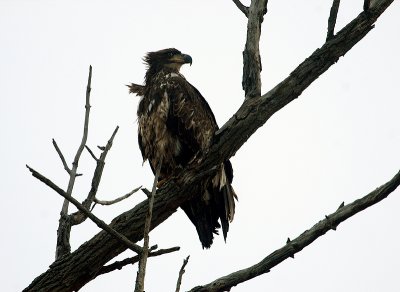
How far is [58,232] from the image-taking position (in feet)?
15.6

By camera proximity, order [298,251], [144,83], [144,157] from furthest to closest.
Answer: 1. [144,83]
2. [144,157]
3. [298,251]

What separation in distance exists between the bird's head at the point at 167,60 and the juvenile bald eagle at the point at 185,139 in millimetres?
753

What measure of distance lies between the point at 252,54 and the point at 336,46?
61 cm

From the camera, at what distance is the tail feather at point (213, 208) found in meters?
6.06

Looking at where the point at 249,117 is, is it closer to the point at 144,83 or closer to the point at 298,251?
the point at 298,251

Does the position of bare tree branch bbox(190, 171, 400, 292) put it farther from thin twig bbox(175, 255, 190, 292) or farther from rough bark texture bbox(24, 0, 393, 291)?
rough bark texture bbox(24, 0, 393, 291)

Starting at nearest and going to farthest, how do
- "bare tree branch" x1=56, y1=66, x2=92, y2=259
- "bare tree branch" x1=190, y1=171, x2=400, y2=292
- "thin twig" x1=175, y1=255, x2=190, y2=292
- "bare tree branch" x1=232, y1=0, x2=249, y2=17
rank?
"thin twig" x1=175, y1=255, x2=190, y2=292
"bare tree branch" x1=190, y1=171, x2=400, y2=292
"bare tree branch" x1=56, y1=66, x2=92, y2=259
"bare tree branch" x1=232, y1=0, x2=249, y2=17

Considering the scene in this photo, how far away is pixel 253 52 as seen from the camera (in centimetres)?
465

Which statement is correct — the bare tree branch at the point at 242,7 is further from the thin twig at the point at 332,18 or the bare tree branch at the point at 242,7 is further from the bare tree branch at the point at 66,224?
the bare tree branch at the point at 66,224

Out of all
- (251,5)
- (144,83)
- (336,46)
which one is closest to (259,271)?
(336,46)

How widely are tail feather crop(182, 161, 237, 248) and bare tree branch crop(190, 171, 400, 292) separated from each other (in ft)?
7.61

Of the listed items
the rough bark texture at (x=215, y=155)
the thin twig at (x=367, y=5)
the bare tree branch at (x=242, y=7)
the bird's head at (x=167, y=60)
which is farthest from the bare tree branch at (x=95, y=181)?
the bird's head at (x=167, y=60)

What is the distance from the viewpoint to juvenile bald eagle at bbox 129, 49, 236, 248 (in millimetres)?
6121

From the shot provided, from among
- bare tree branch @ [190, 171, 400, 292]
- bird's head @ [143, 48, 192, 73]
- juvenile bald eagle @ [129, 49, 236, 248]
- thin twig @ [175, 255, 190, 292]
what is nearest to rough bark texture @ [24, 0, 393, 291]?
bare tree branch @ [190, 171, 400, 292]
